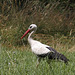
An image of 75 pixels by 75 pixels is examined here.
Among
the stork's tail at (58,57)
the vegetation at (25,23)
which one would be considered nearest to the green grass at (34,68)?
the stork's tail at (58,57)

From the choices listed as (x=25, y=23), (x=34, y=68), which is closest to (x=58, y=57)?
(x=34, y=68)

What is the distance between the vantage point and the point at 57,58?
165 inches

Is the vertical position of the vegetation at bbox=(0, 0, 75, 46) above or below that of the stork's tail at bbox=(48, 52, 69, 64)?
below

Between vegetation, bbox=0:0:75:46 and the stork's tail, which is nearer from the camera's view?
the stork's tail

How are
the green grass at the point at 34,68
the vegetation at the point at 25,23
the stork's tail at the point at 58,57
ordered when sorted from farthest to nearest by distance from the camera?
the vegetation at the point at 25,23 < the stork's tail at the point at 58,57 < the green grass at the point at 34,68

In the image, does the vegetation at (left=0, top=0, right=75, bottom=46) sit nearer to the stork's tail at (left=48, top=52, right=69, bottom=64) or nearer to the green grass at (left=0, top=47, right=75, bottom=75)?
the green grass at (left=0, top=47, right=75, bottom=75)

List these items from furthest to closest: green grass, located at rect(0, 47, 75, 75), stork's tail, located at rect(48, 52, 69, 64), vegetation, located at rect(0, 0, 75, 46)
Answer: vegetation, located at rect(0, 0, 75, 46), stork's tail, located at rect(48, 52, 69, 64), green grass, located at rect(0, 47, 75, 75)

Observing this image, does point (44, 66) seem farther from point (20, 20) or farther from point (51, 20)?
point (51, 20)

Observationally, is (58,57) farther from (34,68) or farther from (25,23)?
(25,23)

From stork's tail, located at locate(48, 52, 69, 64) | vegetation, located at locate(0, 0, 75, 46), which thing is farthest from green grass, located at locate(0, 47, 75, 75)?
vegetation, located at locate(0, 0, 75, 46)

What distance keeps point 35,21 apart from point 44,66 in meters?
3.66

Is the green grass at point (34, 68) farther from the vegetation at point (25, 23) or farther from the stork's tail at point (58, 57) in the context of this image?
the vegetation at point (25, 23)

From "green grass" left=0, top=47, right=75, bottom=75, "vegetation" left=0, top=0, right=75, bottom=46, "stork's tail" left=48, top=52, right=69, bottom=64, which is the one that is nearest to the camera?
"green grass" left=0, top=47, right=75, bottom=75

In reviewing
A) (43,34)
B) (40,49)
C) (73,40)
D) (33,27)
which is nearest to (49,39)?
(43,34)
